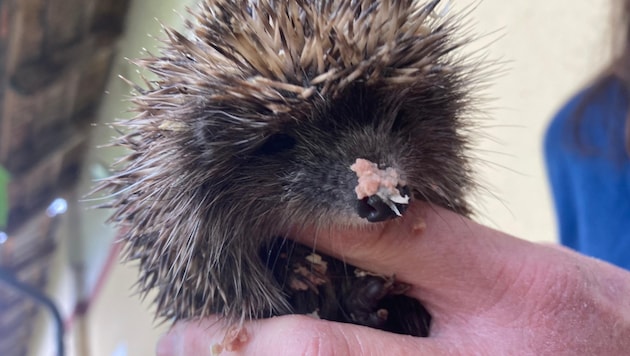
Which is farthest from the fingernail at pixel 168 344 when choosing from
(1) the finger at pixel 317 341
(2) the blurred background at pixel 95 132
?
(2) the blurred background at pixel 95 132

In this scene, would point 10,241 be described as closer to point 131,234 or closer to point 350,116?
point 131,234

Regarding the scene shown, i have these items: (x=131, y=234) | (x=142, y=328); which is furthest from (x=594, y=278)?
(x=142, y=328)

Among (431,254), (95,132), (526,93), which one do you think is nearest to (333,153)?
(431,254)

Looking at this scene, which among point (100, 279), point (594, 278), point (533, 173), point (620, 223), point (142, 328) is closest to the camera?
point (594, 278)

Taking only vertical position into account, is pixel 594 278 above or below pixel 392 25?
below

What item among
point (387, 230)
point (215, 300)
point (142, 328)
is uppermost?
point (387, 230)

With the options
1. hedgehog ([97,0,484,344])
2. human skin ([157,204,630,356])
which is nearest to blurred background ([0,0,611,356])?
hedgehog ([97,0,484,344])

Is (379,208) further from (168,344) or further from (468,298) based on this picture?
(168,344)

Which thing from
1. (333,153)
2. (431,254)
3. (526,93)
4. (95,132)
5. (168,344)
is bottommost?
(168,344)

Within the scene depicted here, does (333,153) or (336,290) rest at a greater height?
(333,153)
